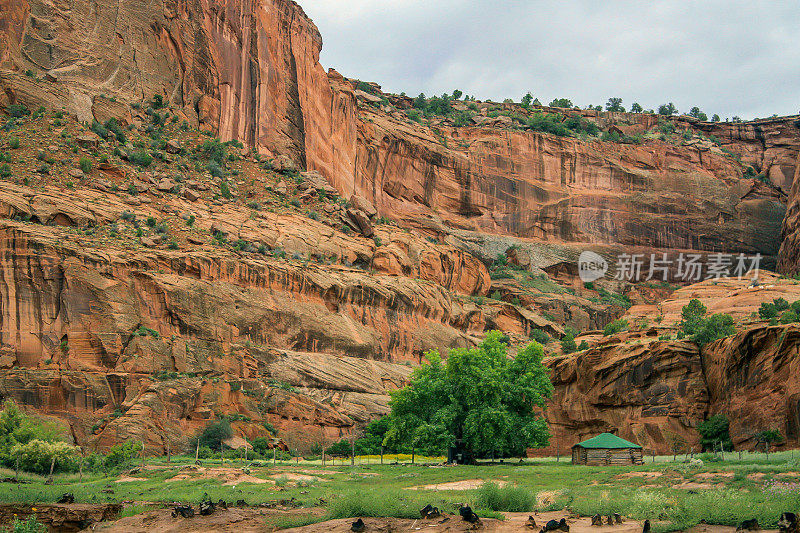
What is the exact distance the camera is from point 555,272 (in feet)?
339

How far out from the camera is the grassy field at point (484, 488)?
68.1 ft

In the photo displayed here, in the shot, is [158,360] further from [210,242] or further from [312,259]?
[312,259]

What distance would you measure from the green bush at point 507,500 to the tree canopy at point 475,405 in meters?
17.2

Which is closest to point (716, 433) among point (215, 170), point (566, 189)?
point (215, 170)

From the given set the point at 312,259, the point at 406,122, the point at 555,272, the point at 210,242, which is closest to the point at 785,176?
the point at 555,272

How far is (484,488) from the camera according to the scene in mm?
24047

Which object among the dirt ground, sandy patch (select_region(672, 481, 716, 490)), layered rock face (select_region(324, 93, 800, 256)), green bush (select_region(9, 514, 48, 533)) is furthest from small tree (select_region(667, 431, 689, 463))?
layered rock face (select_region(324, 93, 800, 256))

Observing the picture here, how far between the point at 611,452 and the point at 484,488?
15.7 m

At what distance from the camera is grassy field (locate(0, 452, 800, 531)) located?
20.8 metres

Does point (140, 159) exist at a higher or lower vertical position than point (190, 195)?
higher

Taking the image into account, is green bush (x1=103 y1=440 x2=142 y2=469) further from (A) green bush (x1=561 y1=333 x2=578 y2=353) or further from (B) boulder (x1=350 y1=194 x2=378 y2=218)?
(B) boulder (x1=350 y1=194 x2=378 y2=218)

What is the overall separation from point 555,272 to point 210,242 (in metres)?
56.9

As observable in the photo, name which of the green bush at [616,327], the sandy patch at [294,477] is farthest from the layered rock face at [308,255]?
the sandy patch at [294,477]

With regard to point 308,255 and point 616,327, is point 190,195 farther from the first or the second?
point 616,327
